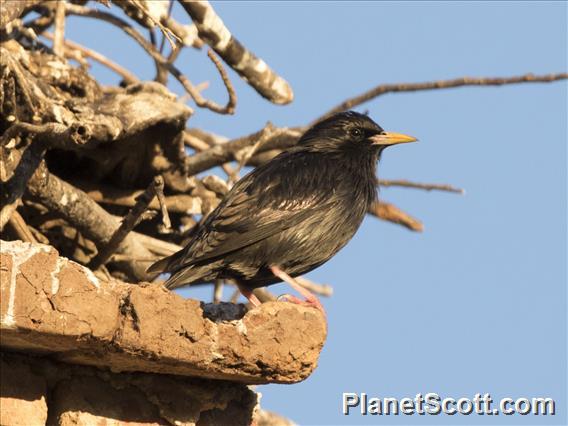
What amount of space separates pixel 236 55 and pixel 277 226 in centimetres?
183

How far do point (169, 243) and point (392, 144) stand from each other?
64.0 inches

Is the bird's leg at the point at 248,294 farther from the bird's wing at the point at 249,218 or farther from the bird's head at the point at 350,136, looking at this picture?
the bird's head at the point at 350,136

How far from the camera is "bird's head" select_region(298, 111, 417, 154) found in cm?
732

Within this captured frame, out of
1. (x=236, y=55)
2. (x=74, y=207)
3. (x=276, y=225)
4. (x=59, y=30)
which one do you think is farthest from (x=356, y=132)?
(x=59, y=30)

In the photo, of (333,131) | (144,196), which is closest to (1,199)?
(144,196)

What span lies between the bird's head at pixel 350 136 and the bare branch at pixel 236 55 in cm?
72

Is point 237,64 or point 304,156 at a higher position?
point 237,64

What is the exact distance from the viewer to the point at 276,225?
6.43 metres

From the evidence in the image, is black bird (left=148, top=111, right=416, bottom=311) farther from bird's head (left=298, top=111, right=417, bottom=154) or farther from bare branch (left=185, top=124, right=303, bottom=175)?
bare branch (left=185, top=124, right=303, bottom=175)

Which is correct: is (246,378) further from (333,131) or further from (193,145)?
(193,145)

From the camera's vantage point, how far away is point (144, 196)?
635 centimetres

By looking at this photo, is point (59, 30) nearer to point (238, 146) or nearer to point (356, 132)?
point (238, 146)

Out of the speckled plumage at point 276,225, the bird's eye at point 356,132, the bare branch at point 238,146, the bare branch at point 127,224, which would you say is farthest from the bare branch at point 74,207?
the bird's eye at point 356,132

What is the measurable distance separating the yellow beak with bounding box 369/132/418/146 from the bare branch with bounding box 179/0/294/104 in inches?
40.4
